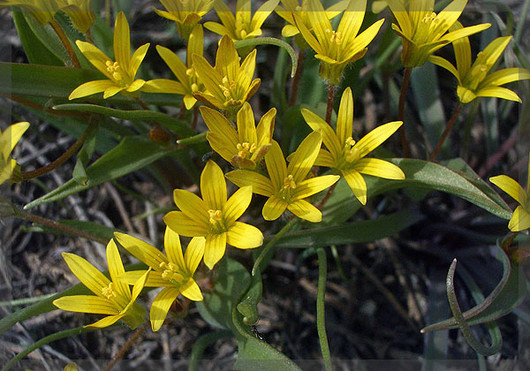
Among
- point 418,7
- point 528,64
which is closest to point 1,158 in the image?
point 418,7

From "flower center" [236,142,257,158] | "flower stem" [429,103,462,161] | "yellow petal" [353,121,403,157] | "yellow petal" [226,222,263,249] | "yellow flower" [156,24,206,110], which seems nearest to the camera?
"yellow petal" [226,222,263,249]

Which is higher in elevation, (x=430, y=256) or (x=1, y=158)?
(x=1, y=158)

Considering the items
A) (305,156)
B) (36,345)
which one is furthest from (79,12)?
(36,345)

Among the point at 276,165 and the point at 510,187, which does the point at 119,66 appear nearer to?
the point at 276,165

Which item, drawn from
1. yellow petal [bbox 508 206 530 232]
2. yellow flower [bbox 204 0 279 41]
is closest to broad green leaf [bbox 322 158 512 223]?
yellow petal [bbox 508 206 530 232]

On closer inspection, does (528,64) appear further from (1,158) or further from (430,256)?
(1,158)

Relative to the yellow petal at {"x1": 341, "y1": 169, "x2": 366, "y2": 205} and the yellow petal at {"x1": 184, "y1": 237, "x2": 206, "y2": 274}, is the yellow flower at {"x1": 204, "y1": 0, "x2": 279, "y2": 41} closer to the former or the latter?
the yellow petal at {"x1": 341, "y1": 169, "x2": 366, "y2": 205}
